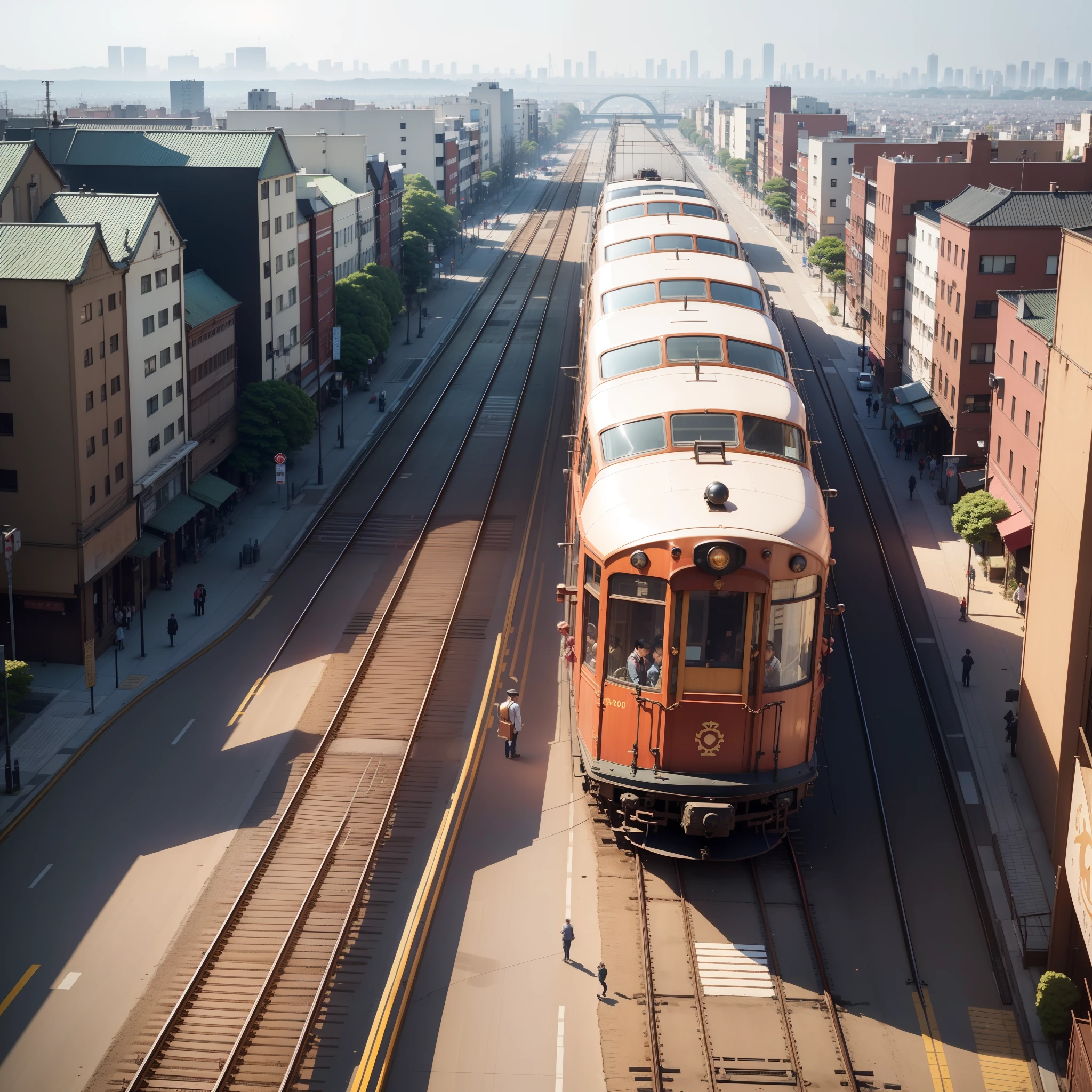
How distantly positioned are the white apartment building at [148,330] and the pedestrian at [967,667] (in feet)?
82.2

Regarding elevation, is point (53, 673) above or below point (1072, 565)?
below

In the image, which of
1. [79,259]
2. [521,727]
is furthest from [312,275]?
[521,727]

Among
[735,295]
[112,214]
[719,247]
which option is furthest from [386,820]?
[112,214]

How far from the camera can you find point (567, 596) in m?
26.8

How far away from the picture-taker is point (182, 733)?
33.6 meters

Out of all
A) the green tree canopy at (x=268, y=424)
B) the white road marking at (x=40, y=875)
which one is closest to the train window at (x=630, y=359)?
the white road marking at (x=40, y=875)

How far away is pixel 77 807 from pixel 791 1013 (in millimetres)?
16297

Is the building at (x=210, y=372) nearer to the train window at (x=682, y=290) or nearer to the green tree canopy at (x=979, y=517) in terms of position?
the train window at (x=682, y=290)

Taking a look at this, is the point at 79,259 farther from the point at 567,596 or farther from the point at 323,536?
the point at 567,596

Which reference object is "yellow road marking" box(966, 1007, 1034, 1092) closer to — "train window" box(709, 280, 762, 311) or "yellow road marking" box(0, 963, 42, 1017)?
"yellow road marking" box(0, 963, 42, 1017)

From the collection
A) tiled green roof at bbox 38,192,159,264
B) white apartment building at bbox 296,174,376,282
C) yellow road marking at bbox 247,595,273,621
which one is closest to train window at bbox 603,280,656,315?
yellow road marking at bbox 247,595,273,621

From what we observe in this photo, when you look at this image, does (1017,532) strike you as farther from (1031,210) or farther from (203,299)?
(203,299)

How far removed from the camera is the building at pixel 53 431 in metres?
37.6

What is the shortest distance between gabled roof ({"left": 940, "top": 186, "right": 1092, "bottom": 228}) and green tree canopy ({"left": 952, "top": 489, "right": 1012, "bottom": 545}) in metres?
15.9
